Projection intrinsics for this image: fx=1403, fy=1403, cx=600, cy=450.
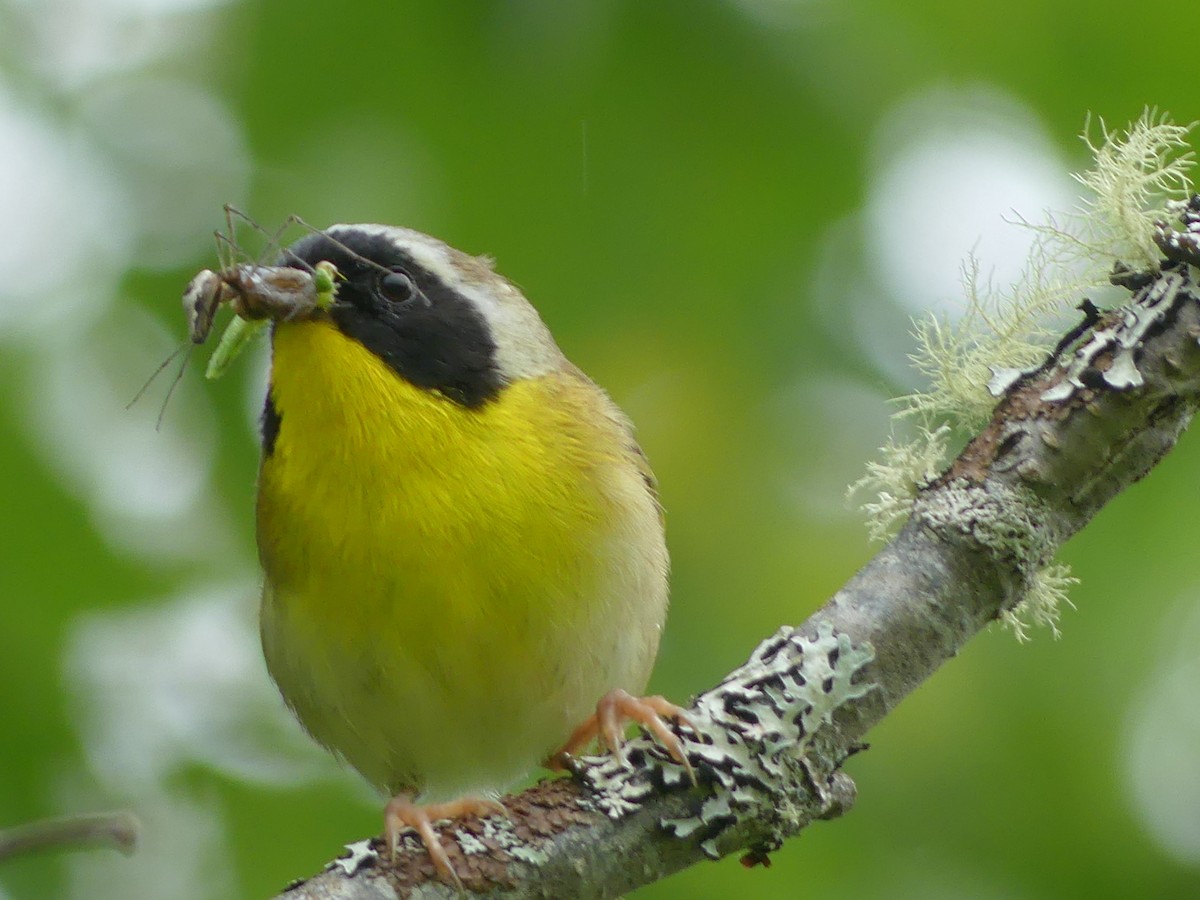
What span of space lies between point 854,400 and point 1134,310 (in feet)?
6.79

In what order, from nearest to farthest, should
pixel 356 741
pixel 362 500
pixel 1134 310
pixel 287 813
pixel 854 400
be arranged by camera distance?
pixel 1134 310, pixel 362 500, pixel 356 741, pixel 287 813, pixel 854 400

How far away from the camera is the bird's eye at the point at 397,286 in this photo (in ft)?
13.2

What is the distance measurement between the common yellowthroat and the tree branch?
571 mm

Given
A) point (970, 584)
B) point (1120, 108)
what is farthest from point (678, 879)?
point (1120, 108)

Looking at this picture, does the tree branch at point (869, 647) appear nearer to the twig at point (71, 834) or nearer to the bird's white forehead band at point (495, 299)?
the twig at point (71, 834)

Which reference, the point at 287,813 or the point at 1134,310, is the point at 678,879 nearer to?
the point at 287,813

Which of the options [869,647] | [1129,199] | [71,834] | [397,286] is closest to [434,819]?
[869,647]

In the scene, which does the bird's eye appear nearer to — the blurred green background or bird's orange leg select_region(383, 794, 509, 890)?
the blurred green background

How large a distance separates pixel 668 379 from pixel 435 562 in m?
1.35

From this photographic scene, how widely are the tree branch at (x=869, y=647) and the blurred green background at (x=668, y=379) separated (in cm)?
152

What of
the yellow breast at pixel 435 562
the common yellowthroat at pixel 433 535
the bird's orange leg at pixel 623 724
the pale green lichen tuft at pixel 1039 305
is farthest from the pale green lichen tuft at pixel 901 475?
the yellow breast at pixel 435 562

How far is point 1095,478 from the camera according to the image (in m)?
2.77

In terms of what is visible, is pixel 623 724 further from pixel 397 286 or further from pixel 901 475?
pixel 397 286

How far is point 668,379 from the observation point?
185 inches
